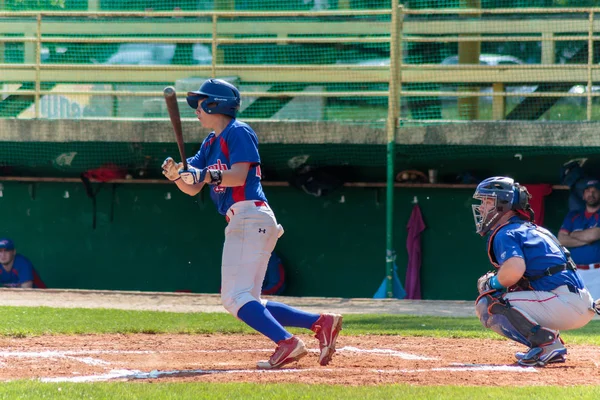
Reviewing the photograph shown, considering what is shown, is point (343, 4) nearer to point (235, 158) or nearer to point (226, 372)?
point (235, 158)

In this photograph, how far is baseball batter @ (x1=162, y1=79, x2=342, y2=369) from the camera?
18.1 feet

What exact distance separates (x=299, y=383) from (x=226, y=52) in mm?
9260

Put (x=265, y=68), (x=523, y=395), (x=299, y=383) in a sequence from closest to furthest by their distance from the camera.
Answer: (x=523, y=395), (x=299, y=383), (x=265, y=68)

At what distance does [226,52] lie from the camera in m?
13.8

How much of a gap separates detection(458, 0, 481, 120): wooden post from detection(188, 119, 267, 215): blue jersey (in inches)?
320

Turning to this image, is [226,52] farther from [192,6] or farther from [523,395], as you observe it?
[523,395]

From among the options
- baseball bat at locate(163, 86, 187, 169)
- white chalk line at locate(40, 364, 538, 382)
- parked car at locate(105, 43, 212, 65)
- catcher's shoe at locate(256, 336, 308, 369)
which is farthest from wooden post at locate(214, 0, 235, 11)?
catcher's shoe at locate(256, 336, 308, 369)

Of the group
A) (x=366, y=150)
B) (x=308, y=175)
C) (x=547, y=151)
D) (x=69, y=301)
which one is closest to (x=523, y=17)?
(x=547, y=151)

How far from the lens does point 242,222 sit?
566 centimetres

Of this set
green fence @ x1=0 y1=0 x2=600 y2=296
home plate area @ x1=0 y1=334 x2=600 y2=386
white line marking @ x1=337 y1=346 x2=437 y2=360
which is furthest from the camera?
green fence @ x1=0 y1=0 x2=600 y2=296

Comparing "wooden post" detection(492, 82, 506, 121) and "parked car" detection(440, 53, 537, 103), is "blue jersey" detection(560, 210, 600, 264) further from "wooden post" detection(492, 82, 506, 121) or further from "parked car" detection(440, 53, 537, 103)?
"parked car" detection(440, 53, 537, 103)

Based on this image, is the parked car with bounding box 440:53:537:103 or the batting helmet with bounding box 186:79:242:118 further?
the parked car with bounding box 440:53:537:103

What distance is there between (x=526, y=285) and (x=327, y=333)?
1.27 m

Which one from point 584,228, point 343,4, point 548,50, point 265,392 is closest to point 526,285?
point 265,392
